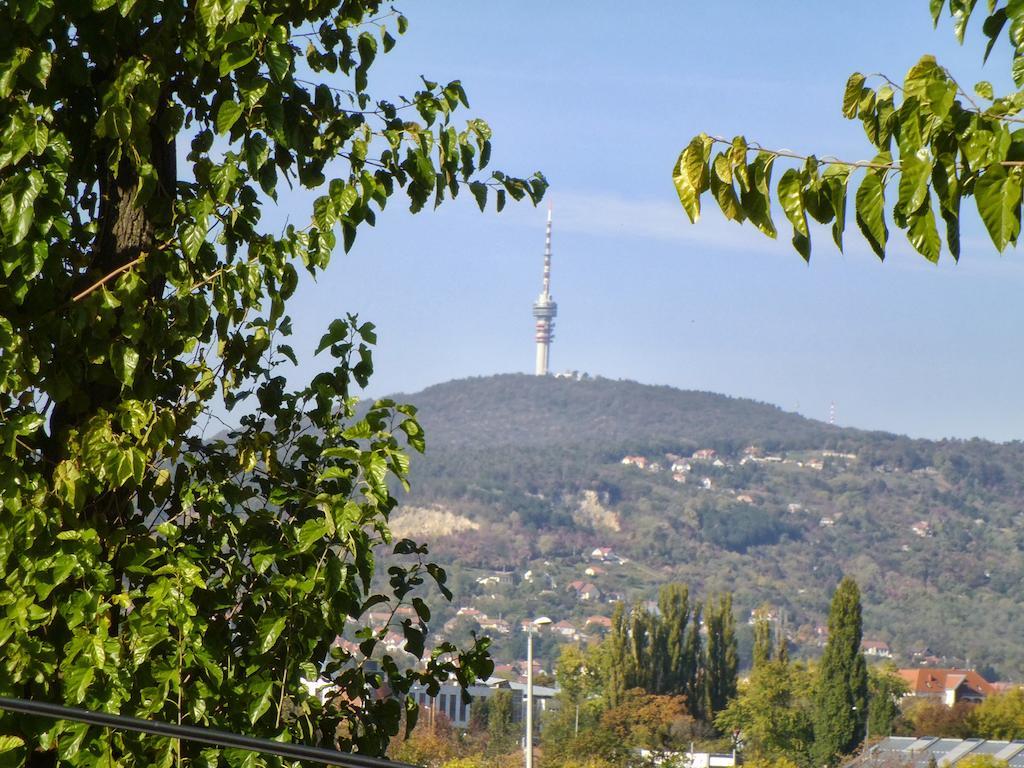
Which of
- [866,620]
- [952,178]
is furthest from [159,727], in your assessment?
Answer: [866,620]

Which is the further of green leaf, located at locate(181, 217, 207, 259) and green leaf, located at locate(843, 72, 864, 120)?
green leaf, located at locate(181, 217, 207, 259)

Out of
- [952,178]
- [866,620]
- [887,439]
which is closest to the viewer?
[952,178]

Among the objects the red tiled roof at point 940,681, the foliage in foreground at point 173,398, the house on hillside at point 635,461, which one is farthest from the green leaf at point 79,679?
the house on hillside at point 635,461

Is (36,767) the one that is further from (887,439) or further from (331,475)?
(887,439)

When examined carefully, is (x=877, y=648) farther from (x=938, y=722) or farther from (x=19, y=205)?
(x=19, y=205)

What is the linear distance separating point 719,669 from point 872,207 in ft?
171

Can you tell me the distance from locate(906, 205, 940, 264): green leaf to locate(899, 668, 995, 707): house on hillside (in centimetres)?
6651

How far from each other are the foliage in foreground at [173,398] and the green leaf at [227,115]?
10 mm

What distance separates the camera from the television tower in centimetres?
16625

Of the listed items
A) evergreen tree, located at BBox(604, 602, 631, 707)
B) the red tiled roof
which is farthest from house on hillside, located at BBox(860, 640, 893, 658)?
evergreen tree, located at BBox(604, 602, 631, 707)

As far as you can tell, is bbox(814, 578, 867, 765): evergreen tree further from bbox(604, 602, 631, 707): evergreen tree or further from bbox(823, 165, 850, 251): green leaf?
bbox(823, 165, 850, 251): green leaf

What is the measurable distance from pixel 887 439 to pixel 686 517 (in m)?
27.7

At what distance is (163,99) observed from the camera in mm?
2408

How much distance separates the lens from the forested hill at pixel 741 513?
10200 centimetres
